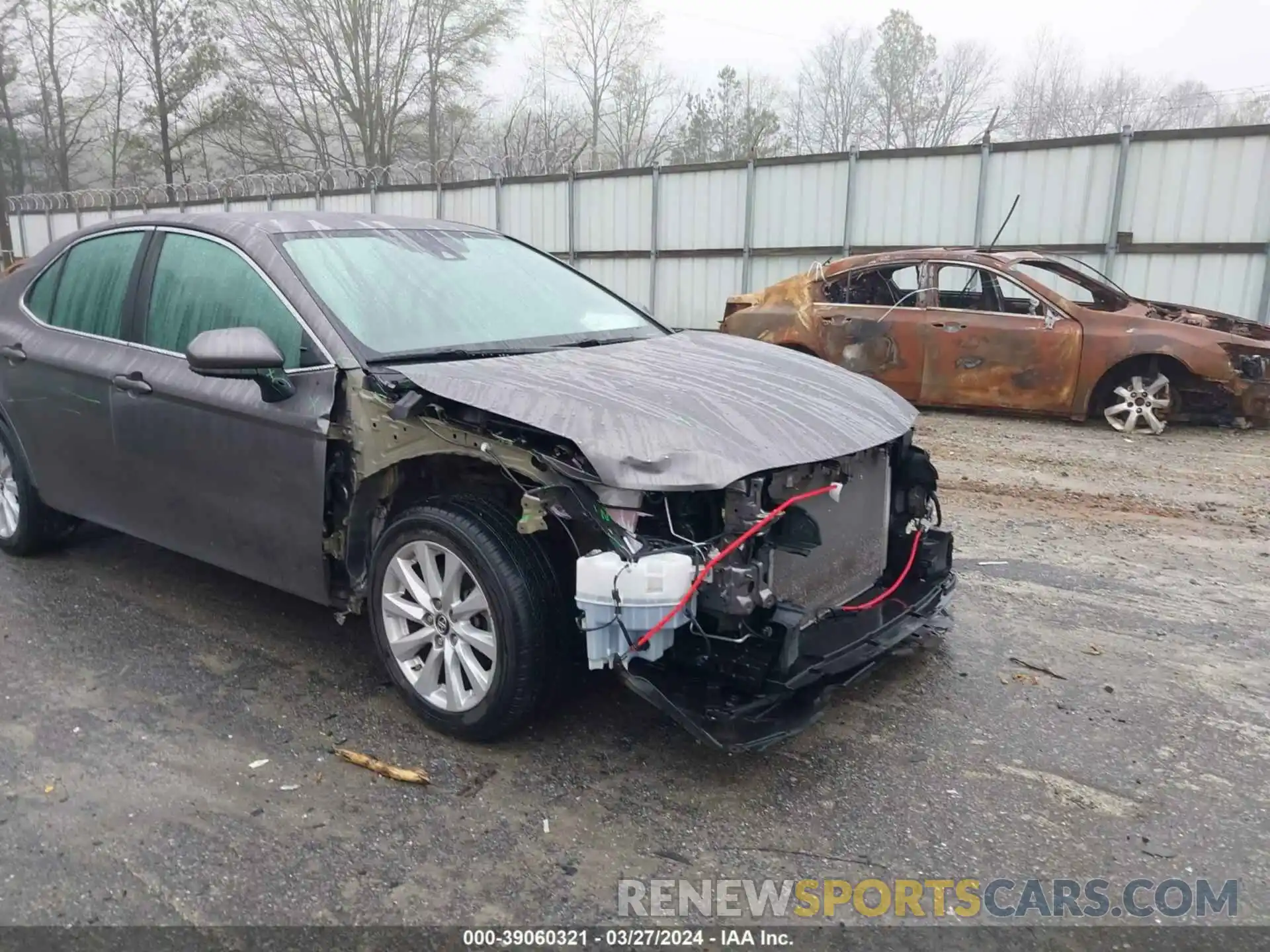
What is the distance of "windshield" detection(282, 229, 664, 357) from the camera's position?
3463 mm

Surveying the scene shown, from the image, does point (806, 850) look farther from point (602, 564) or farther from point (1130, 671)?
point (1130, 671)

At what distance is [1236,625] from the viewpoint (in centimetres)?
413

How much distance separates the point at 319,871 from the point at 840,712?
1.79 metres

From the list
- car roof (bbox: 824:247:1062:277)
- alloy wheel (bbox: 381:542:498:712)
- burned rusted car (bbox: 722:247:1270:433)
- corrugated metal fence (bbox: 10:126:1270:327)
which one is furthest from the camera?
corrugated metal fence (bbox: 10:126:1270:327)

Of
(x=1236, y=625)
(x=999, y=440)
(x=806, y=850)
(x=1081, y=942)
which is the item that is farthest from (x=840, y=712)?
(x=999, y=440)

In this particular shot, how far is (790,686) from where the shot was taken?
278 centimetres

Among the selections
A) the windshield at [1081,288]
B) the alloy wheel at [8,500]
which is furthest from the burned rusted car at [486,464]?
the windshield at [1081,288]

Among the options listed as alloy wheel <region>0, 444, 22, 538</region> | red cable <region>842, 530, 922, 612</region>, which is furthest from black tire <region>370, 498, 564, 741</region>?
alloy wheel <region>0, 444, 22, 538</region>

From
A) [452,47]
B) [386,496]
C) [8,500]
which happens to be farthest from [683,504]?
[452,47]

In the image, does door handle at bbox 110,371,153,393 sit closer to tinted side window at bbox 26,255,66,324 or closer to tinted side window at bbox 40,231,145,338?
tinted side window at bbox 40,231,145,338

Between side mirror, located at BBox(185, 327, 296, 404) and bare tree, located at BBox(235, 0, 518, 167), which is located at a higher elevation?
bare tree, located at BBox(235, 0, 518, 167)

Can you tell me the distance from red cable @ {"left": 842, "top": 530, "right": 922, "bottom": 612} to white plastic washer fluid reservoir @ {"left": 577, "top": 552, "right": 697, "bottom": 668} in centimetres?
87

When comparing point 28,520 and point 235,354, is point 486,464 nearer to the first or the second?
point 235,354

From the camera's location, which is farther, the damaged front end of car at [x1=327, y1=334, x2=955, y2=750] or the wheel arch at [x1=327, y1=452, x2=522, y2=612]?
the wheel arch at [x1=327, y1=452, x2=522, y2=612]
